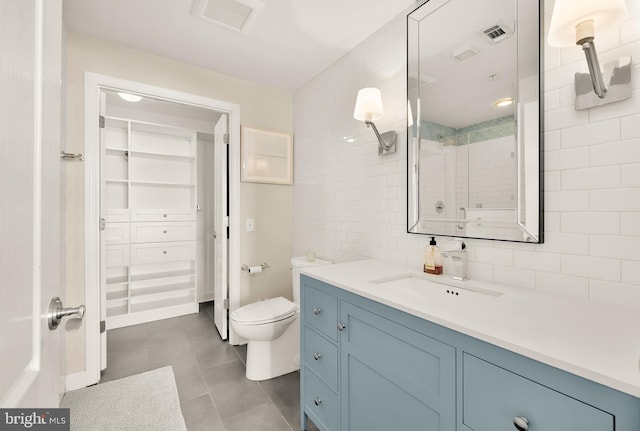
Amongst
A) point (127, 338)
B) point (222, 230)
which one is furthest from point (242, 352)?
point (127, 338)

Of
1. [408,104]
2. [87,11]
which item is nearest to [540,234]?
[408,104]

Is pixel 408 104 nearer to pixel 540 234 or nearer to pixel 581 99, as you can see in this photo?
pixel 581 99

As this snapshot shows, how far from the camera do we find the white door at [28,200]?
419 millimetres

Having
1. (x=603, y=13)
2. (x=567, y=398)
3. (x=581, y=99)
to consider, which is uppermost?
(x=603, y=13)

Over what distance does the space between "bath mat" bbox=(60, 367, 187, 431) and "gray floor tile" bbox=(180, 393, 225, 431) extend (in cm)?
4

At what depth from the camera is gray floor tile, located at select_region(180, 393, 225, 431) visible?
1.60m

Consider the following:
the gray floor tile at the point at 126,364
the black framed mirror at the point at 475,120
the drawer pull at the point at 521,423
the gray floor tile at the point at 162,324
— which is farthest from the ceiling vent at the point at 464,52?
the gray floor tile at the point at 162,324

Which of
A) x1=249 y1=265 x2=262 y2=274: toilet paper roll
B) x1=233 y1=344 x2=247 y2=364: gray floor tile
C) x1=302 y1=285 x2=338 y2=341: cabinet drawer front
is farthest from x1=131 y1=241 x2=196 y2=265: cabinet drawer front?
x1=302 y1=285 x2=338 y2=341: cabinet drawer front

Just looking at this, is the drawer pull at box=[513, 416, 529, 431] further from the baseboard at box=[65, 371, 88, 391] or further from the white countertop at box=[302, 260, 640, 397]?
the baseboard at box=[65, 371, 88, 391]

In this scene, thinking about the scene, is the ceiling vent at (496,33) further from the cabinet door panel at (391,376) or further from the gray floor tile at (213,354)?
the gray floor tile at (213,354)

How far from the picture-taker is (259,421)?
164 centimetres

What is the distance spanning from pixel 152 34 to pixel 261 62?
0.76 meters

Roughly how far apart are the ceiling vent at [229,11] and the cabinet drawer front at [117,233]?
7.55 feet

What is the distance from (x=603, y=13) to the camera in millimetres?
890
